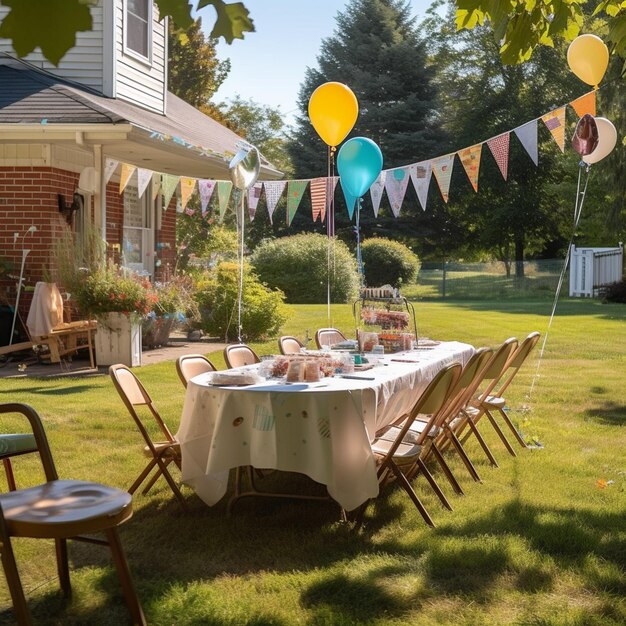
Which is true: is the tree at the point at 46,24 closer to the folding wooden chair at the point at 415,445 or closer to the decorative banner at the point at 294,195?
the folding wooden chair at the point at 415,445

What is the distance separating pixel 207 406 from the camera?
531cm

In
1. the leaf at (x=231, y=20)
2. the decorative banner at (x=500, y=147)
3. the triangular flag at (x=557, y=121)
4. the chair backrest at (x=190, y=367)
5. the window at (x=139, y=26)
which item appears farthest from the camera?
the window at (x=139, y=26)

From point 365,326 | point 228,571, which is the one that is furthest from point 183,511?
point 365,326

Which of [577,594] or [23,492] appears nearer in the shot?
[23,492]

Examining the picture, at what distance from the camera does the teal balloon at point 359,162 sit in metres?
8.81

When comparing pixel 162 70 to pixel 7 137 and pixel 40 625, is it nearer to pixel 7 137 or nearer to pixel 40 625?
pixel 7 137

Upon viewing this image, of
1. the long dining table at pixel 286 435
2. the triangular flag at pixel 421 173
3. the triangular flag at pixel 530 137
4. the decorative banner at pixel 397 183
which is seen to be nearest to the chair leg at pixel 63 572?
the long dining table at pixel 286 435

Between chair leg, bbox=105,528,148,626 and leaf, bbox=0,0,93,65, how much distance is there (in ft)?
6.93

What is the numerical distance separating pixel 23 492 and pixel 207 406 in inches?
66.2

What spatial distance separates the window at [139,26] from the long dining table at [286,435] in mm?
9905

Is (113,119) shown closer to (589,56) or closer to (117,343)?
(117,343)

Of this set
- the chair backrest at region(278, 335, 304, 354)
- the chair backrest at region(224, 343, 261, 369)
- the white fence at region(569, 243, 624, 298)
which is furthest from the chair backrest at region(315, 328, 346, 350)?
the white fence at region(569, 243, 624, 298)

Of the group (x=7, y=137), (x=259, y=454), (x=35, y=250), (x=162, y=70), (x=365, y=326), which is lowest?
(x=259, y=454)

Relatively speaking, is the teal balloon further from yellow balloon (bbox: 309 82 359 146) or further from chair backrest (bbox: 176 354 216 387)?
chair backrest (bbox: 176 354 216 387)
